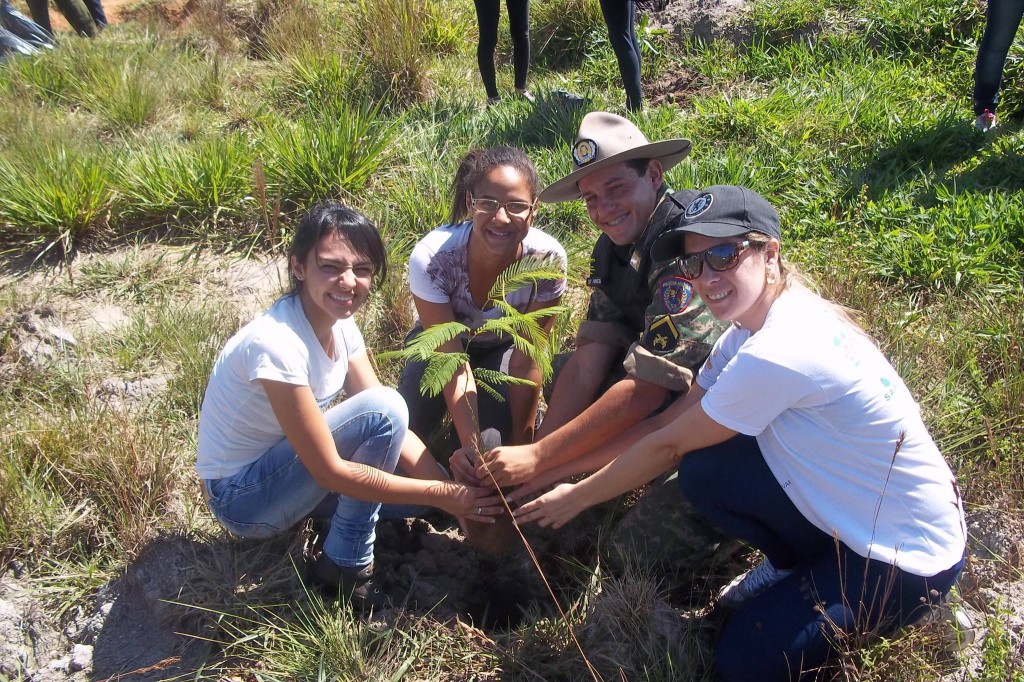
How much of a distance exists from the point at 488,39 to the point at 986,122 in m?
2.91

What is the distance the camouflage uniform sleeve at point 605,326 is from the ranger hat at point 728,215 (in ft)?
2.62

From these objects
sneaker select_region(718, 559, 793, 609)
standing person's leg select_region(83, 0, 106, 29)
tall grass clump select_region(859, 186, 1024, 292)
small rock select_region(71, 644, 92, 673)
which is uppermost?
standing person's leg select_region(83, 0, 106, 29)

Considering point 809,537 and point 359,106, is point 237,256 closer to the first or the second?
point 359,106

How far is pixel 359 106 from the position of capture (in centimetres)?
528

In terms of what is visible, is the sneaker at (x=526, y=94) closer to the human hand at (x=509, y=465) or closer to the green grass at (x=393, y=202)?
the green grass at (x=393, y=202)

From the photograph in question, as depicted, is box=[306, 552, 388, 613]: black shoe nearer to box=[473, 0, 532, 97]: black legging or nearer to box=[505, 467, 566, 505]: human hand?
box=[505, 467, 566, 505]: human hand

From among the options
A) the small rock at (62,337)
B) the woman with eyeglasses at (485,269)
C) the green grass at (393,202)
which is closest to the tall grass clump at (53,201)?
the green grass at (393,202)

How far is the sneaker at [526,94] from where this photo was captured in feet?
17.8

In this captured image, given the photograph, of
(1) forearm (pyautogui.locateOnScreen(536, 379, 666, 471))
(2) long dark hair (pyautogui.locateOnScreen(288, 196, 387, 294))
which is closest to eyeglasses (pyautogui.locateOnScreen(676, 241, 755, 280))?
(1) forearm (pyautogui.locateOnScreen(536, 379, 666, 471))

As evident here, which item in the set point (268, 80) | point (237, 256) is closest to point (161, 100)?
point (268, 80)

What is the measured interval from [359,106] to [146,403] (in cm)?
255

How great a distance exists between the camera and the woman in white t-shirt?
2.36 m

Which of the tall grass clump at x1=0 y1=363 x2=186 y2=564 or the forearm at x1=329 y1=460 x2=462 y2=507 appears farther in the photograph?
the tall grass clump at x1=0 y1=363 x2=186 y2=564

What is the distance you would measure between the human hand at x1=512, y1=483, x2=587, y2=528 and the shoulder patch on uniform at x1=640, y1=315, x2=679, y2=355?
1.68 feet
